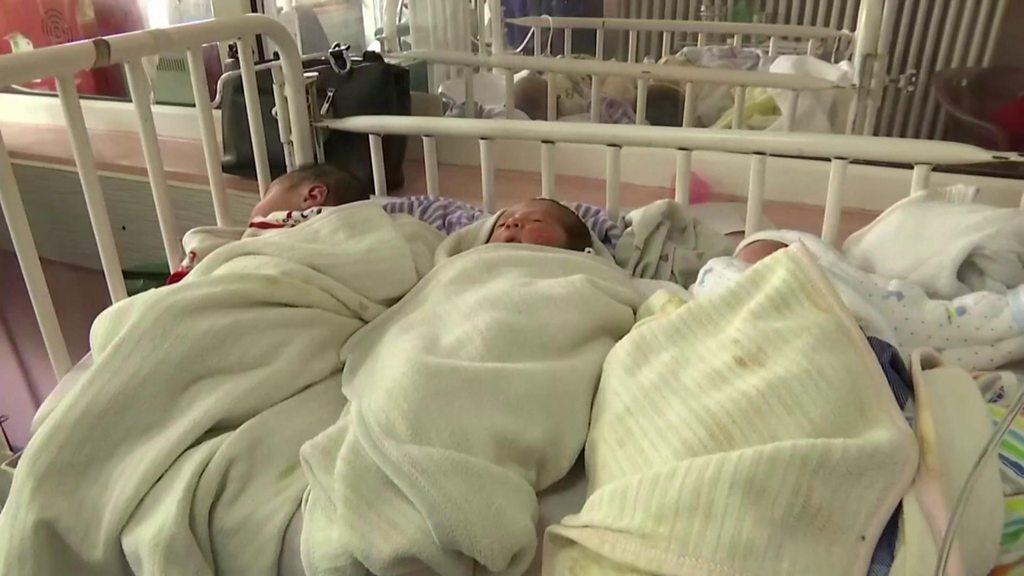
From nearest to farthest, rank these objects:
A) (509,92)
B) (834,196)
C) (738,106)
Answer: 1. (834,196)
2. (738,106)
3. (509,92)

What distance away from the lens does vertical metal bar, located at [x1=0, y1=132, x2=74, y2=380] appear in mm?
904

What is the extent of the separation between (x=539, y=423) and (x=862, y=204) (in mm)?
1059

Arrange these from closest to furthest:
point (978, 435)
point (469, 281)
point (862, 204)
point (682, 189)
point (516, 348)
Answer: point (978, 435), point (516, 348), point (469, 281), point (682, 189), point (862, 204)

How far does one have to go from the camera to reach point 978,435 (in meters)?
0.66

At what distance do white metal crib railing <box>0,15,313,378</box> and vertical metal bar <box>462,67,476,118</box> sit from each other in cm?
55

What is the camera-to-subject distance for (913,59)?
2.04 m

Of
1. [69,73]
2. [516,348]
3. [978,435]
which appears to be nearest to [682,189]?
[516,348]

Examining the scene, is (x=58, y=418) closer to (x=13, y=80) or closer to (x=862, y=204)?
(x=13, y=80)

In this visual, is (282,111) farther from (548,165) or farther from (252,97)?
(548,165)

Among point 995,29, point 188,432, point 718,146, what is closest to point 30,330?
point 188,432

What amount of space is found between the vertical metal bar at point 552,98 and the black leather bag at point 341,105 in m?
0.31

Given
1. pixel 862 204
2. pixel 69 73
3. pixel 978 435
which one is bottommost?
pixel 862 204

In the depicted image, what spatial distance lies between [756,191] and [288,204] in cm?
64

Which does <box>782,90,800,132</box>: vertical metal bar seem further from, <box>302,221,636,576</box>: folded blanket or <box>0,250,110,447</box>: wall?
<box>0,250,110,447</box>: wall
